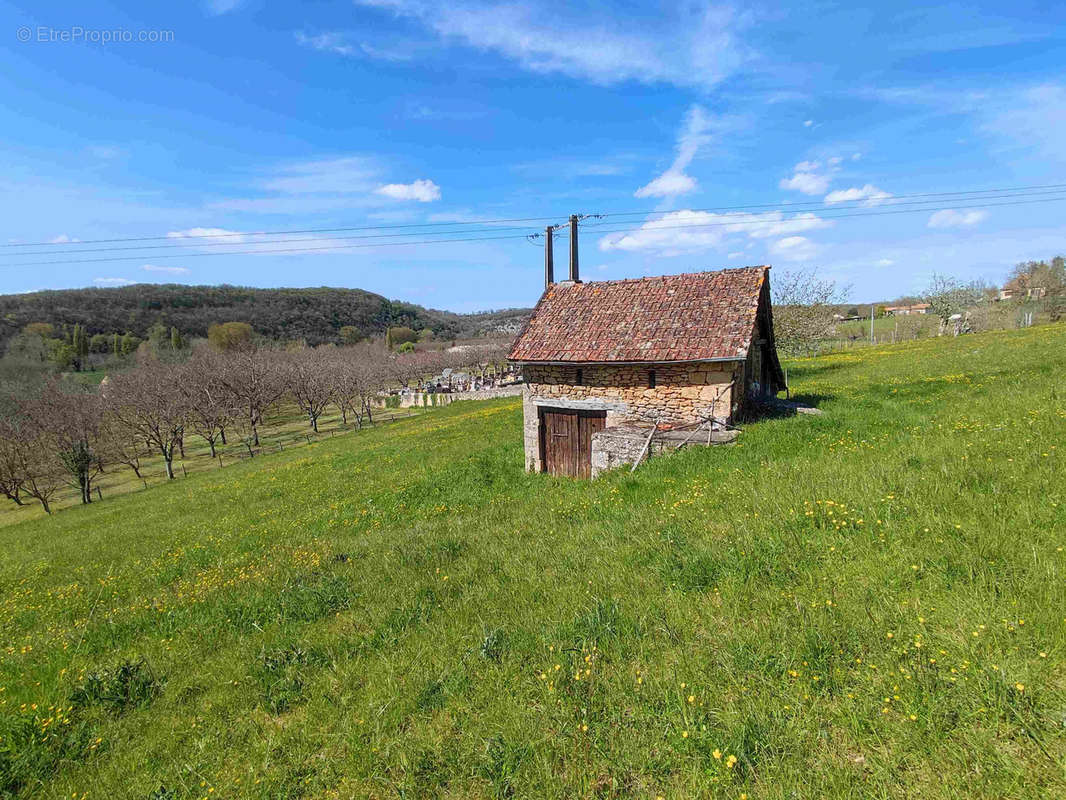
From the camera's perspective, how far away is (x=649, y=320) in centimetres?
1252

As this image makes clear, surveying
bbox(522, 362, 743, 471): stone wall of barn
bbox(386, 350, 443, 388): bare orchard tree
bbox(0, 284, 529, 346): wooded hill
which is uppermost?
bbox(0, 284, 529, 346): wooded hill

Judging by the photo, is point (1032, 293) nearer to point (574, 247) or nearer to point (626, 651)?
point (574, 247)

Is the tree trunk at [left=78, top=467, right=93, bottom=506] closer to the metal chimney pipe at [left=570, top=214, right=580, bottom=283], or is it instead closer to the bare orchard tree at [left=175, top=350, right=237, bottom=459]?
the bare orchard tree at [left=175, top=350, right=237, bottom=459]

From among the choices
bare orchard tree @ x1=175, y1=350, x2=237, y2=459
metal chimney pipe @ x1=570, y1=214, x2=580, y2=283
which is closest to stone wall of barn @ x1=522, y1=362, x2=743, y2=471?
metal chimney pipe @ x1=570, y1=214, x2=580, y2=283

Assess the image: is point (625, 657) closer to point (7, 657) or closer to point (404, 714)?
point (404, 714)

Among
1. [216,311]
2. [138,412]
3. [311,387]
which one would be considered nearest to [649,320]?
[138,412]

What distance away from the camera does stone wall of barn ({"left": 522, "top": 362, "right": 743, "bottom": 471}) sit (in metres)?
11.2

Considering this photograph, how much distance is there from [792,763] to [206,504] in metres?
19.5

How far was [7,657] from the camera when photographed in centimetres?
570

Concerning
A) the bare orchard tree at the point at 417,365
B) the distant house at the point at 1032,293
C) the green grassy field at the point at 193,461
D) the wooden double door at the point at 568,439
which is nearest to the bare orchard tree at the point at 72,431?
the green grassy field at the point at 193,461

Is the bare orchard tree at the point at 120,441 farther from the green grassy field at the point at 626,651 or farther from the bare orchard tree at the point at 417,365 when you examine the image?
the green grassy field at the point at 626,651

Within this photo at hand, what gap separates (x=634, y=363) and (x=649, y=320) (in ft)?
5.53

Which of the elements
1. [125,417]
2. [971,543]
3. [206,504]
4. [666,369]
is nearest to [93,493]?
[125,417]

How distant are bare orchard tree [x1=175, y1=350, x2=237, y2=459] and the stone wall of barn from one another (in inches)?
1298
